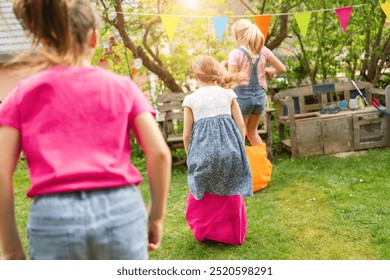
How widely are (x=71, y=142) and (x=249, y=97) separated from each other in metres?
3.54

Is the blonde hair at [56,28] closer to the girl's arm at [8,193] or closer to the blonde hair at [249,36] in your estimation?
the girl's arm at [8,193]

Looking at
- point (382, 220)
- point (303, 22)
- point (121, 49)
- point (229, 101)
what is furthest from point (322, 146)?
point (121, 49)

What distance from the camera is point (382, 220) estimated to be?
12.3 feet

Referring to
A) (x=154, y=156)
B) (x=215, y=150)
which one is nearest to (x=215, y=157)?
(x=215, y=150)

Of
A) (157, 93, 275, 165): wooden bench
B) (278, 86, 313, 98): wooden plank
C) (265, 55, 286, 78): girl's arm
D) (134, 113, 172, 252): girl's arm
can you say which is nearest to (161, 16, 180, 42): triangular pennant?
(265, 55, 286, 78): girl's arm

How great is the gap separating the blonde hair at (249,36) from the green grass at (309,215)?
53.1 inches

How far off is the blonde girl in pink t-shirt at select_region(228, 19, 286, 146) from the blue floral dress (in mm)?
1157

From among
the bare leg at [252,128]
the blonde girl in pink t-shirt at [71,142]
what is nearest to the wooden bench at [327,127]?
the bare leg at [252,128]

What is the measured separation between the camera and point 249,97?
4707mm

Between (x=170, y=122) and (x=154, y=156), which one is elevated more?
(x=154, y=156)

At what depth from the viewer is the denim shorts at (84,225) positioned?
1265 millimetres

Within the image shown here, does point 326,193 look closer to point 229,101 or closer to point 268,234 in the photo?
point 268,234

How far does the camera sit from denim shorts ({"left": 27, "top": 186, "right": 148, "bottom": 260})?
1265 millimetres

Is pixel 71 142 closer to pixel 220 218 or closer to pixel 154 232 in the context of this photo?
pixel 154 232
